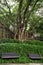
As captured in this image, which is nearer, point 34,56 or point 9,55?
point 9,55

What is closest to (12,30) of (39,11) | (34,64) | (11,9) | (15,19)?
(15,19)

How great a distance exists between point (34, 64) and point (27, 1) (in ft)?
14.1

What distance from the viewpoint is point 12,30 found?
970 centimetres

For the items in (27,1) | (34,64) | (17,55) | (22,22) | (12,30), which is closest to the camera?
(34,64)

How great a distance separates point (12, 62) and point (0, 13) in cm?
498

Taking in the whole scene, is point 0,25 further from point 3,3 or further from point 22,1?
point 22,1

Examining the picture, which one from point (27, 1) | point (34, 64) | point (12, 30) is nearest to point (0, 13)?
point (12, 30)

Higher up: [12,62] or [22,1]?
[22,1]

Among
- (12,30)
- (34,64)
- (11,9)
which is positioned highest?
(11,9)

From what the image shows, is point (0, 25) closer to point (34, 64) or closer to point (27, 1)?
point (27, 1)

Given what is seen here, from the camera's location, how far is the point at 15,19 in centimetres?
933

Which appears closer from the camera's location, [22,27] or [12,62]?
[12,62]

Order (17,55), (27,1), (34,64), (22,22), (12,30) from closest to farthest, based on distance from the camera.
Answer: (34,64), (17,55), (27,1), (22,22), (12,30)

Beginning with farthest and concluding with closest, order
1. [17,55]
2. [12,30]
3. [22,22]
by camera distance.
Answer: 1. [12,30]
2. [22,22]
3. [17,55]
